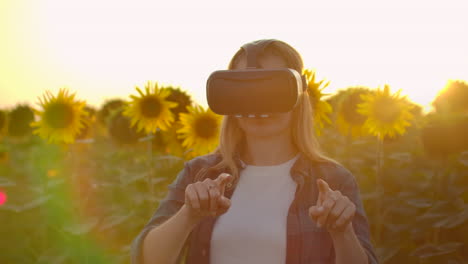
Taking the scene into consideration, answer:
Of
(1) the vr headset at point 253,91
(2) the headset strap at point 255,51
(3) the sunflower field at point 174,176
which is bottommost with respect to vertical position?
(3) the sunflower field at point 174,176

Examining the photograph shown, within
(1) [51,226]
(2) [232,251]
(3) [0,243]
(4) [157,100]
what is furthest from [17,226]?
(2) [232,251]

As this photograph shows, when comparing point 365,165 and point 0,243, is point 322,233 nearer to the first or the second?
point 365,165

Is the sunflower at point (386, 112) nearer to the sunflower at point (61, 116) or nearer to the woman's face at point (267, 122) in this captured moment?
the woman's face at point (267, 122)

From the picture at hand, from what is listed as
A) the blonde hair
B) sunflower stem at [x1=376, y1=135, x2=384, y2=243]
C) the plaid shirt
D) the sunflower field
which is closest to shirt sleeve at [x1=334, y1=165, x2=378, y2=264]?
the plaid shirt

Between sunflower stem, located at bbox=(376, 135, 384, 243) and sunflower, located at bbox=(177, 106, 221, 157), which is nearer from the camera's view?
sunflower, located at bbox=(177, 106, 221, 157)

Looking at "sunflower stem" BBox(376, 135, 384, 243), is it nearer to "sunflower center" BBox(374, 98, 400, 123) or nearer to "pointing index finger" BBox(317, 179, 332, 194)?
"sunflower center" BBox(374, 98, 400, 123)

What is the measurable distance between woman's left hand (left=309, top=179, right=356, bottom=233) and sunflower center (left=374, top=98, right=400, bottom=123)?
8.92 ft

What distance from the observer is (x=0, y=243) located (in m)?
4.55

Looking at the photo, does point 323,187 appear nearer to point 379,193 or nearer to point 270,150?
point 270,150

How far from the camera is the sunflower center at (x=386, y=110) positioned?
4.04 m

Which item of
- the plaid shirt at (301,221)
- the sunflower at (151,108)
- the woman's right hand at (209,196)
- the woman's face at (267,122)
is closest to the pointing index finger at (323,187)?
the woman's right hand at (209,196)

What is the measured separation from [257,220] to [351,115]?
272 centimetres

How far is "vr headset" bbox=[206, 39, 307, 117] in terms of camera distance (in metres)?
1.72

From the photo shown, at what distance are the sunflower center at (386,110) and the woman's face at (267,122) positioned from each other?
2.06 metres
